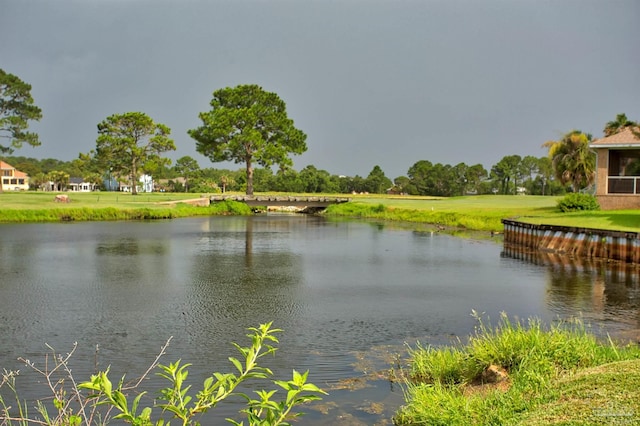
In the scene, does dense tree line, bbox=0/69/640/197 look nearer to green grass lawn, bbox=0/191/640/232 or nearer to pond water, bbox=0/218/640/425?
green grass lawn, bbox=0/191/640/232

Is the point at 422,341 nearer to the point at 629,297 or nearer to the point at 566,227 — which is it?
the point at 629,297

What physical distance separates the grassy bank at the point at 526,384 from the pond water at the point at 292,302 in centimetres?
77

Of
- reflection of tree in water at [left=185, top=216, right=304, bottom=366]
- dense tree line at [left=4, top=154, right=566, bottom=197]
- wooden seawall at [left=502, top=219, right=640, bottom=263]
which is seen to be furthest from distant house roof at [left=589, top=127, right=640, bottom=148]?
dense tree line at [left=4, top=154, right=566, bottom=197]

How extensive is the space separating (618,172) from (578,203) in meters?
3.08

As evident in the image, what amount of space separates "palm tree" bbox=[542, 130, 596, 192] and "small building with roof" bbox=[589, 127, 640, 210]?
31.4 feet

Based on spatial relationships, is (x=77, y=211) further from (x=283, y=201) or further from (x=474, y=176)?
(x=474, y=176)

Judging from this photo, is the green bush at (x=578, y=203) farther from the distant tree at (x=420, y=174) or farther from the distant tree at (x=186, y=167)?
the distant tree at (x=186, y=167)

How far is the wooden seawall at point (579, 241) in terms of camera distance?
26.9 meters

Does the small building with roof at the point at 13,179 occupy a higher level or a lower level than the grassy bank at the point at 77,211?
higher

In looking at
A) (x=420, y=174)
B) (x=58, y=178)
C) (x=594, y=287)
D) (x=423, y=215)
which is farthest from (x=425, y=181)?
(x=594, y=287)

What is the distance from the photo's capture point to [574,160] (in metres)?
51.8

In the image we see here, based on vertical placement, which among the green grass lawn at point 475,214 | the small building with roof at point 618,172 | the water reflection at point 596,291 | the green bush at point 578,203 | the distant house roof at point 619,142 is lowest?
→ the water reflection at point 596,291

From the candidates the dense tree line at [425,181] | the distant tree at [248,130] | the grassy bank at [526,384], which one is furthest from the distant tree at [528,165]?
the grassy bank at [526,384]

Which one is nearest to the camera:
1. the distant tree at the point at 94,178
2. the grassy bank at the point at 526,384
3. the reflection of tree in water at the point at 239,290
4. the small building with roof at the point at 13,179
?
the grassy bank at the point at 526,384
